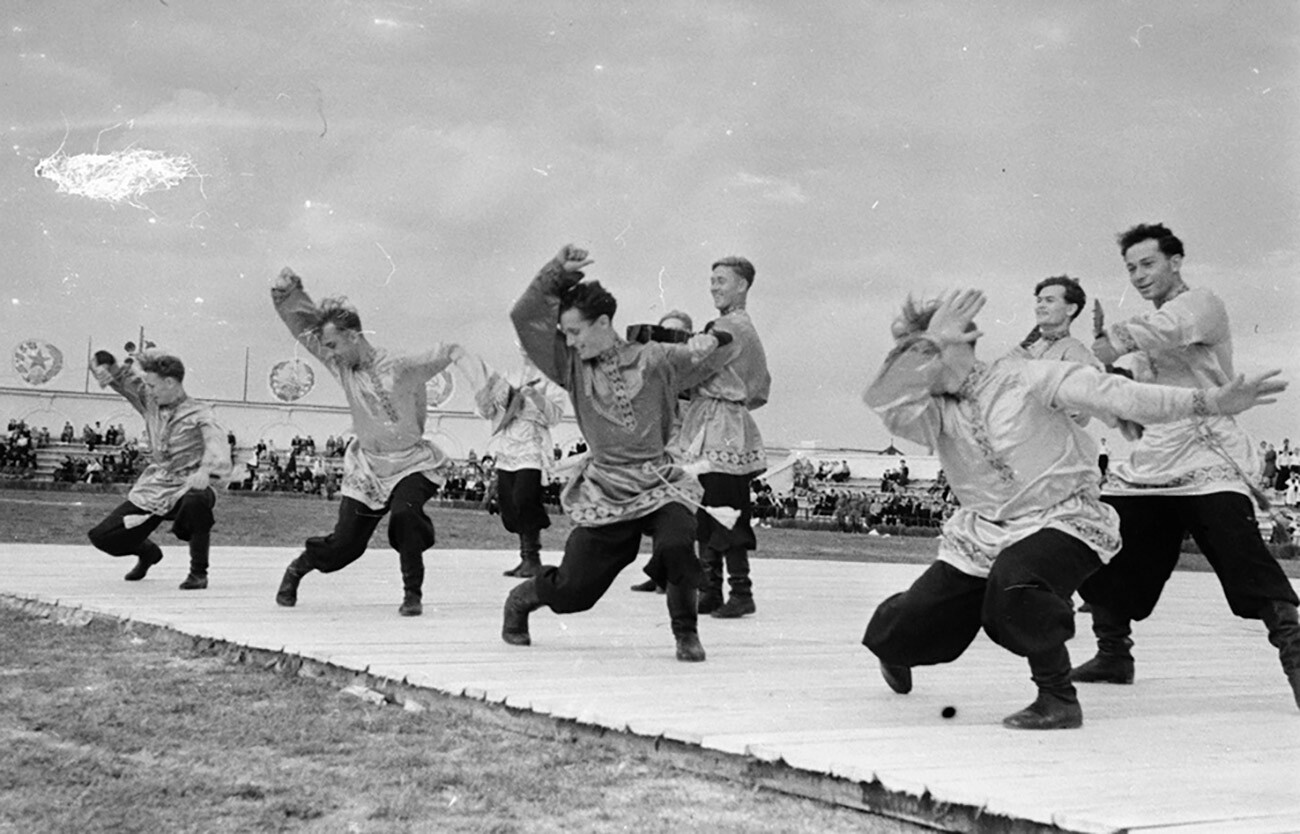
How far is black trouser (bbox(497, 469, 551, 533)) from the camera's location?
946 cm

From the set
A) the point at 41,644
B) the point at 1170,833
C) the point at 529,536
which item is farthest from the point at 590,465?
the point at 529,536

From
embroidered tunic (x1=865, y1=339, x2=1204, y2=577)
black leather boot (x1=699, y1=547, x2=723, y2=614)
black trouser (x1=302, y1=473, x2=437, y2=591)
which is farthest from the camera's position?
black leather boot (x1=699, y1=547, x2=723, y2=614)

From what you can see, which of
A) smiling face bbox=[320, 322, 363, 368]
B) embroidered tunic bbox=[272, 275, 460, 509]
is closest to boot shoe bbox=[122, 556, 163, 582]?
embroidered tunic bbox=[272, 275, 460, 509]

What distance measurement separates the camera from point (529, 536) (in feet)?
30.8

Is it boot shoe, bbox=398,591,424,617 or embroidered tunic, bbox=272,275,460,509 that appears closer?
boot shoe, bbox=398,591,424,617

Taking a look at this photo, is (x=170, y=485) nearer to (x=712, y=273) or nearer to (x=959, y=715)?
(x=712, y=273)

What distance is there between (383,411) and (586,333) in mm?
1862

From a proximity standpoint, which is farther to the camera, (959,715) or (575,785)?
(959,715)

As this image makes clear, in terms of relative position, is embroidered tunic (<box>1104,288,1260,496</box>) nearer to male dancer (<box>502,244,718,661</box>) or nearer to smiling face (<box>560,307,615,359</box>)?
male dancer (<box>502,244,718,661</box>)

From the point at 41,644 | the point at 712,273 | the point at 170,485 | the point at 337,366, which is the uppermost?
the point at 712,273

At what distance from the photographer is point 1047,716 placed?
4.04 meters

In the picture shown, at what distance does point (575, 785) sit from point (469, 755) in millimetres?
440

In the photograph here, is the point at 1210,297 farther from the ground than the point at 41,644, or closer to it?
farther from the ground

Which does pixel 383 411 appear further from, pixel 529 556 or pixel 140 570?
pixel 529 556
